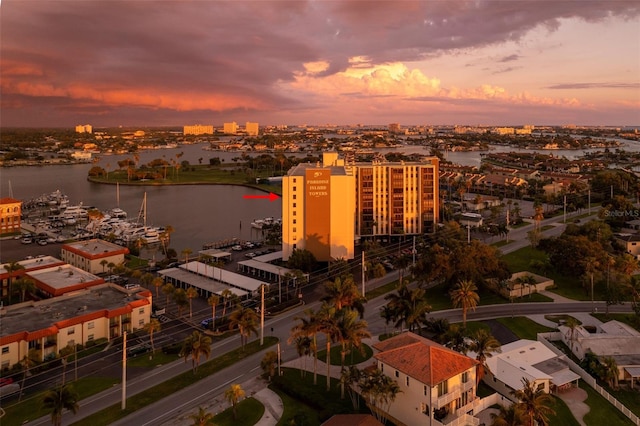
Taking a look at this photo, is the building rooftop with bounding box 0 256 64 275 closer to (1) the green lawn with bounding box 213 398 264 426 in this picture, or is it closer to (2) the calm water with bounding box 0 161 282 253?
(2) the calm water with bounding box 0 161 282 253

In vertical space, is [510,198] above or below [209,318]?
above

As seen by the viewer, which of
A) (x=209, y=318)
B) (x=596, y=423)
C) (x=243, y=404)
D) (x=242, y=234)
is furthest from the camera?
(x=242, y=234)

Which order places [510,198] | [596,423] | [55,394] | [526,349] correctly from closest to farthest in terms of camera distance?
[55,394] → [596,423] → [526,349] → [510,198]

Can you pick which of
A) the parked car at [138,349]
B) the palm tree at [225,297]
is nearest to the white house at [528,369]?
the palm tree at [225,297]

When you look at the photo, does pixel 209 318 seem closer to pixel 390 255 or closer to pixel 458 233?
pixel 390 255

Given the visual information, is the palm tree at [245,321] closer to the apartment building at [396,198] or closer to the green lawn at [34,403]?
the green lawn at [34,403]

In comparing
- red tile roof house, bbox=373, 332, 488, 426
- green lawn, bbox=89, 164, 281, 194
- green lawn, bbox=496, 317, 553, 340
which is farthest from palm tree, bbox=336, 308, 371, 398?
green lawn, bbox=89, 164, 281, 194

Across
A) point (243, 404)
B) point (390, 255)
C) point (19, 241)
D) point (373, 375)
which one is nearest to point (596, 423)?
point (373, 375)
